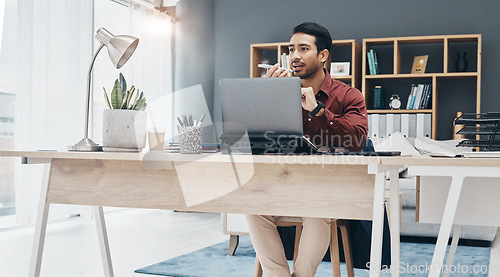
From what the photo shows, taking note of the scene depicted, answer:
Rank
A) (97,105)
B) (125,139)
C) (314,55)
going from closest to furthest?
1. (125,139)
2. (314,55)
3. (97,105)

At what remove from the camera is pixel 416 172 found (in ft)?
4.23

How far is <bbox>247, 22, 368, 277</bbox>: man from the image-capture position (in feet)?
5.63

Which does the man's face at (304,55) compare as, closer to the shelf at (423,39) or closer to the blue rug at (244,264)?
the blue rug at (244,264)

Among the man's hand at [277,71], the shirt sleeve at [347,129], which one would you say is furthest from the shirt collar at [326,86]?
the man's hand at [277,71]

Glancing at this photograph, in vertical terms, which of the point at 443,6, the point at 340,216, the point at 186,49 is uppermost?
the point at 443,6

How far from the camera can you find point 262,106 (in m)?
1.50

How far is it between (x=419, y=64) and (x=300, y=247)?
3687mm

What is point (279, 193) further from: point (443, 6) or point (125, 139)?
point (443, 6)

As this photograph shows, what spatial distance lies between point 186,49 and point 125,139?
4.01 m

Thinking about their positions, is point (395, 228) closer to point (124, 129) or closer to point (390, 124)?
point (124, 129)

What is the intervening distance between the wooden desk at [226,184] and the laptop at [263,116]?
56mm

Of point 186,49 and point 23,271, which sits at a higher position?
point 186,49

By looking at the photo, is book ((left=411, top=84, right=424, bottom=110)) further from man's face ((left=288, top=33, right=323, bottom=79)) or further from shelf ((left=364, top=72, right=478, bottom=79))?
man's face ((left=288, top=33, right=323, bottom=79))

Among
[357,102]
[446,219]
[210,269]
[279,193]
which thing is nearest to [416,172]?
[446,219]
